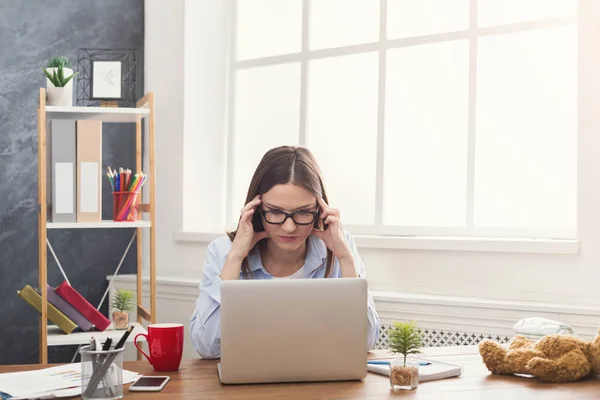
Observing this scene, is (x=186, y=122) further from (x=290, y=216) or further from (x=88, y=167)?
(x=290, y=216)

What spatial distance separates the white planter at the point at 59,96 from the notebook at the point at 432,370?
72.6 inches

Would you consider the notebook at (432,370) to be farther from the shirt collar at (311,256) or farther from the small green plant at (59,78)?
the small green plant at (59,78)

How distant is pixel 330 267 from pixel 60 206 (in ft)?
4.28

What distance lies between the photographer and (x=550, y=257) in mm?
2809

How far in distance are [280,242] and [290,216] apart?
A: 3.6 inches

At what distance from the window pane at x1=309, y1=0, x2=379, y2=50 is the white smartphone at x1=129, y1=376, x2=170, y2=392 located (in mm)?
2200

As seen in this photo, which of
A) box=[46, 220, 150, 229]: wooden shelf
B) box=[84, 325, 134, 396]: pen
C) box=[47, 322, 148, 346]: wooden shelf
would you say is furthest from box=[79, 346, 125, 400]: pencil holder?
box=[46, 220, 150, 229]: wooden shelf

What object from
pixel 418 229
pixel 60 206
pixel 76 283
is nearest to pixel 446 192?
pixel 418 229

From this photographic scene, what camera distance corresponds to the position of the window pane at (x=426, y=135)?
10.6 feet

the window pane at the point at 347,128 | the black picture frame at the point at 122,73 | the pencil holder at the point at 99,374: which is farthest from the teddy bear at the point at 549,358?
the black picture frame at the point at 122,73

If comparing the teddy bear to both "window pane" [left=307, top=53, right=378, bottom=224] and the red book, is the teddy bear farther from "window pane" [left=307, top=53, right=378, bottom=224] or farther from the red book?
the red book

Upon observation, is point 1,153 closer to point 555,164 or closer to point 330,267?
point 330,267

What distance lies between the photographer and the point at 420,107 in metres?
3.35

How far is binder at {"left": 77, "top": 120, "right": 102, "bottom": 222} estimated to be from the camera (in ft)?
10.0
